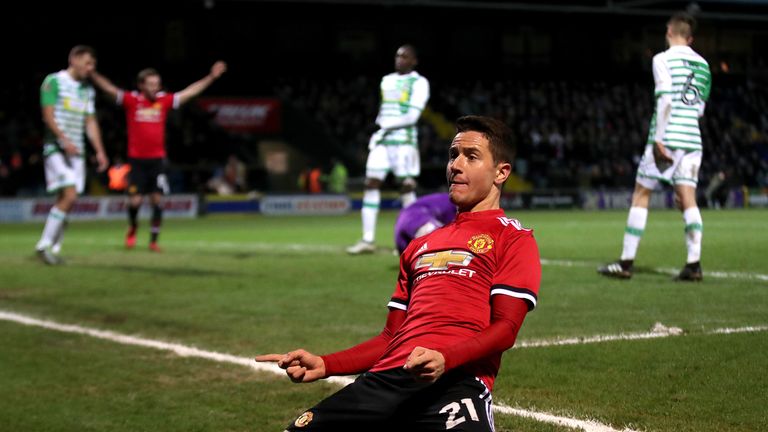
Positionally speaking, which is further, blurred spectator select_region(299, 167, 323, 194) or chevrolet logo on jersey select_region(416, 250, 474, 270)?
blurred spectator select_region(299, 167, 323, 194)

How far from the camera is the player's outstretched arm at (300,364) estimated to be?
355 cm

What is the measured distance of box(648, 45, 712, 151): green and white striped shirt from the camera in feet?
31.2

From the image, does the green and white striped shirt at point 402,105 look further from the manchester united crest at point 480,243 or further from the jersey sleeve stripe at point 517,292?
the jersey sleeve stripe at point 517,292

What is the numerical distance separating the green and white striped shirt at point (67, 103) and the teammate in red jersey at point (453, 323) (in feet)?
33.3

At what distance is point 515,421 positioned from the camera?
4824 millimetres

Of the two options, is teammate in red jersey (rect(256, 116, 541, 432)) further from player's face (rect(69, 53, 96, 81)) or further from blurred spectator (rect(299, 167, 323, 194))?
blurred spectator (rect(299, 167, 323, 194))

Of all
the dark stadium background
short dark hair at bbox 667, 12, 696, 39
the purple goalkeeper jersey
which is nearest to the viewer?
short dark hair at bbox 667, 12, 696, 39

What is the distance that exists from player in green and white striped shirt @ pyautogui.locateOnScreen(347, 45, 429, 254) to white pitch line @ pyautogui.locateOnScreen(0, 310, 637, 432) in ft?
18.6

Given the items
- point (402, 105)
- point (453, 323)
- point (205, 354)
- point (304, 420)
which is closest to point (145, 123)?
point (402, 105)

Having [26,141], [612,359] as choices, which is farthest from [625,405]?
[26,141]

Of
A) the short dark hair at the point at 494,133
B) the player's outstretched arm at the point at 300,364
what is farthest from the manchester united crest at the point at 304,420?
the short dark hair at the point at 494,133

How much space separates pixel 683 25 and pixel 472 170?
635cm

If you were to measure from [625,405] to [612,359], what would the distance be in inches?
A: 39.5

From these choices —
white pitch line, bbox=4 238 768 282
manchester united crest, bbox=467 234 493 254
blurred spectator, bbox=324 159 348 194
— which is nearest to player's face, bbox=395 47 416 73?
white pitch line, bbox=4 238 768 282
